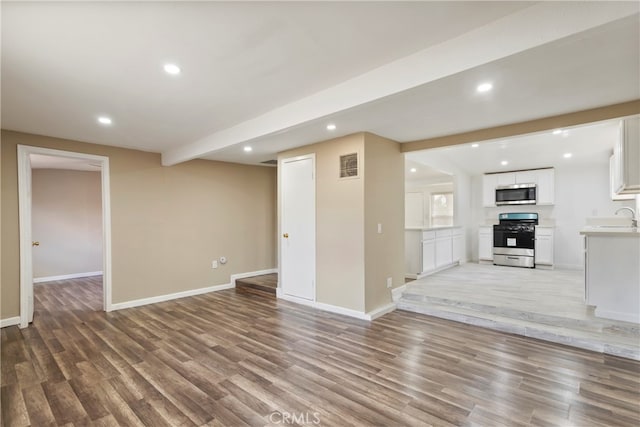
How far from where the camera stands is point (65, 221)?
6797 millimetres

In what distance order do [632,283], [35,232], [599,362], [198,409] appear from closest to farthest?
1. [198,409]
2. [599,362]
3. [632,283]
4. [35,232]

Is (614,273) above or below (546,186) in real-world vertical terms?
below

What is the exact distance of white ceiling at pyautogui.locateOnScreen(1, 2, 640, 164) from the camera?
5.27 ft

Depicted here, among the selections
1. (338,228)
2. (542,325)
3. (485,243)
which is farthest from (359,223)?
(485,243)

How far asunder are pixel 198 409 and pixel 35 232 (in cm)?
688

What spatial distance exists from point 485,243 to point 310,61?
6.89 m

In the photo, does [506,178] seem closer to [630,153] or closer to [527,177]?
[527,177]

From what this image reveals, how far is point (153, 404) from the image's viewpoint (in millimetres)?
2174

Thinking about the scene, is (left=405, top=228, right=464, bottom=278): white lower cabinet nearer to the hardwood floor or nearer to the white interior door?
the hardwood floor

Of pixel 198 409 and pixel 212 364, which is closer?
pixel 198 409

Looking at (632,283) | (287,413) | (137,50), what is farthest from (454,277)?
(137,50)

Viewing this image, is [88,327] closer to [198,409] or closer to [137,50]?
[198,409]

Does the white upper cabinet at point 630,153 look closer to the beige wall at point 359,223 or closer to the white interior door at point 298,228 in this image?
the beige wall at point 359,223

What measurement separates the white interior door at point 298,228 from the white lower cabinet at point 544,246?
5334 millimetres
